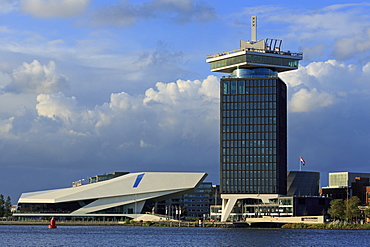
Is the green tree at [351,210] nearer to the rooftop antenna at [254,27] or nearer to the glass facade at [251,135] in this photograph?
the glass facade at [251,135]

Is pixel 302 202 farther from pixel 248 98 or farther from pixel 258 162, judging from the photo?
pixel 248 98

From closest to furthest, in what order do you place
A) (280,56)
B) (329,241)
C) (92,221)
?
(329,241)
(280,56)
(92,221)

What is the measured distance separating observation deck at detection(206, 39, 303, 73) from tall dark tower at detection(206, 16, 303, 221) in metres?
0.25

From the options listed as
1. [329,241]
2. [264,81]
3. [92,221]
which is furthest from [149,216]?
[329,241]

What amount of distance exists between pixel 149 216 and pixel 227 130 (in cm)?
3581

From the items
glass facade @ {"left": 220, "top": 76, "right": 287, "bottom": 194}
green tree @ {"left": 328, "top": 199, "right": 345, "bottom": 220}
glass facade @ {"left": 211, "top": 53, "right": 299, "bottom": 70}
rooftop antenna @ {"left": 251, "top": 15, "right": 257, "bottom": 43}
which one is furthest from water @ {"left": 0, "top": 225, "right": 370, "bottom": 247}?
rooftop antenna @ {"left": 251, "top": 15, "right": 257, "bottom": 43}

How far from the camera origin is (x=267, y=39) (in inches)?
7254

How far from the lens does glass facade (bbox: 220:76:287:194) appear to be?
17650 cm

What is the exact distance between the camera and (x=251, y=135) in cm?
17662

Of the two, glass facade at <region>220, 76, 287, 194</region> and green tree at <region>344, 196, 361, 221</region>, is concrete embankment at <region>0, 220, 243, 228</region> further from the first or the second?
green tree at <region>344, 196, 361, 221</region>

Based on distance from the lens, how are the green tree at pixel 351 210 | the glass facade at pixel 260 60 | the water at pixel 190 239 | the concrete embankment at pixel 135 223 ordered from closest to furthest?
the water at pixel 190 239 → the green tree at pixel 351 210 → the concrete embankment at pixel 135 223 → the glass facade at pixel 260 60

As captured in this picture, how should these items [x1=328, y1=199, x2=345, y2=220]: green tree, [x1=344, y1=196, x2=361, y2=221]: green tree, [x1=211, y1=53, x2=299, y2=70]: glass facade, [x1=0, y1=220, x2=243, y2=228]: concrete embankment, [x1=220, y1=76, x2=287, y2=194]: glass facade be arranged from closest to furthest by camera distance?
[x1=344, y1=196, x2=361, y2=221]: green tree
[x1=328, y1=199, x2=345, y2=220]: green tree
[x1=0, y1=220, x2=243, y2=228]: concrete embankment
[x1=220, y1=76, x2=287, y2=194]: glass facade
[x1=211, y1=53, x2=299, y2=70]: glass facade

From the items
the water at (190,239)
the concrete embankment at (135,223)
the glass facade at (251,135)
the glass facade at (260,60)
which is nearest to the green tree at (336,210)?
the glass facade at (251,135)

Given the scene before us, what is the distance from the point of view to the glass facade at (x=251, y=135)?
176500mm
